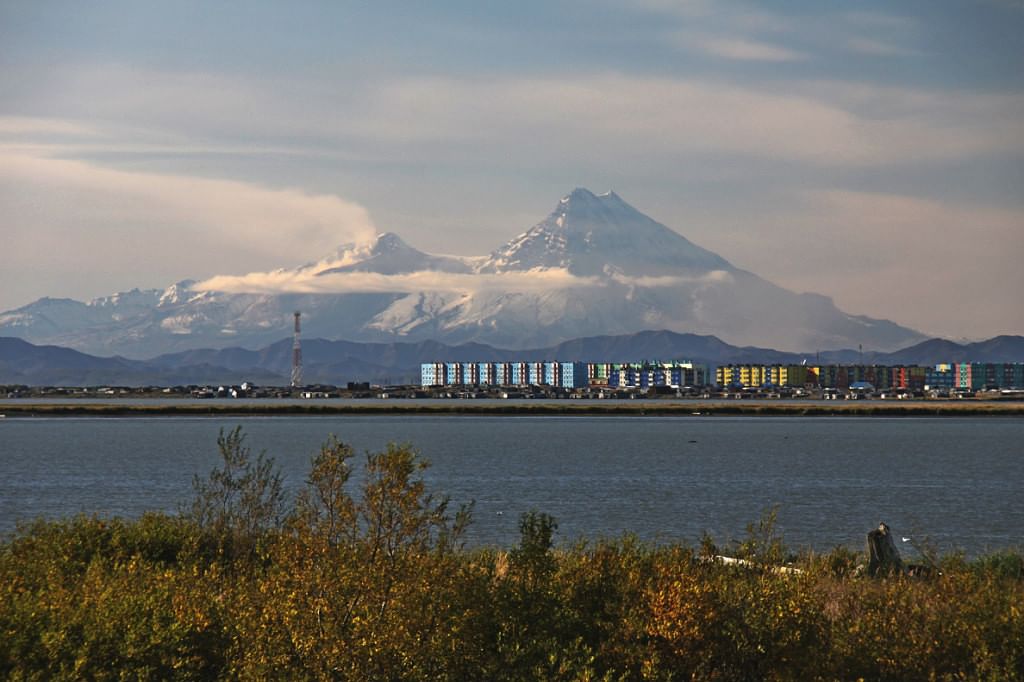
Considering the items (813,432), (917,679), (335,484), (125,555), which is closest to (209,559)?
(125,555)

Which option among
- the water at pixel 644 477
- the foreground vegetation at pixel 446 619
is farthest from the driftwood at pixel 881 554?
the foreground vegetation at pixel 446 619

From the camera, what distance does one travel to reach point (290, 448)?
11662 centimetres

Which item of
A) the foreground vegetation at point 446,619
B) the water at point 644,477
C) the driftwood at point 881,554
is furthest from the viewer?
the water at point 644,477

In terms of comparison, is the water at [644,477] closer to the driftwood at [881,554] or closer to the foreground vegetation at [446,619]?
the driftwood at [881,554]

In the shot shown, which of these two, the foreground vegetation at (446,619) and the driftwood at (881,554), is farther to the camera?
the driftwood at (881,554)

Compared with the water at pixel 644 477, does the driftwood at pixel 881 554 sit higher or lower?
higher

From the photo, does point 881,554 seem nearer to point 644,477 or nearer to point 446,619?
point 446,619

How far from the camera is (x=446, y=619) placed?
1590 cm

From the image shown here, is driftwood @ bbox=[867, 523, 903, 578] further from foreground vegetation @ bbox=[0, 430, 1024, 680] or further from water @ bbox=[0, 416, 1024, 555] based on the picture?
foreground vegetation @ bbox=[0, 430, 1024, 680]

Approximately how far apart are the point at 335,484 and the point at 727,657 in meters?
5.70

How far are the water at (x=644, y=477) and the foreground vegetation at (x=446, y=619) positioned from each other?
981cm

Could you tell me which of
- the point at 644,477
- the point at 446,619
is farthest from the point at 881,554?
the point at 644,477

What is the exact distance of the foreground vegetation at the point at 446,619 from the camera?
1499 centimetres

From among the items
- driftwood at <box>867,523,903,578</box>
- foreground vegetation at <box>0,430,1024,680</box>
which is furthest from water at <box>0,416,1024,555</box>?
foreground vegetation at <box>0,430,1024,680</box>
